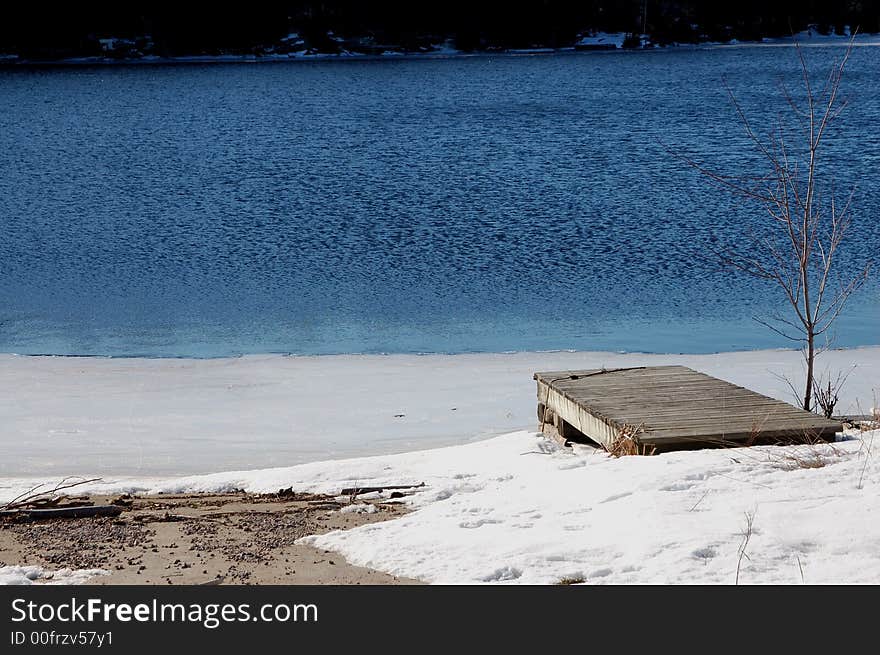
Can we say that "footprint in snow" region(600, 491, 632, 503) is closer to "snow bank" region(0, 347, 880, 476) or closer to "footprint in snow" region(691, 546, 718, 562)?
"footprint in snow" region(691, 546, 718, 562)

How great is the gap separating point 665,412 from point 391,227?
48.1 feet

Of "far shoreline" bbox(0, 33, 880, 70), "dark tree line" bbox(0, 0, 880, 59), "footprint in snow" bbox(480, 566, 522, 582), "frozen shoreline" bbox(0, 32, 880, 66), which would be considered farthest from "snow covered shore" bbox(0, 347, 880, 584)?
"dark tree line" bbox(0, 0, 880, 59)

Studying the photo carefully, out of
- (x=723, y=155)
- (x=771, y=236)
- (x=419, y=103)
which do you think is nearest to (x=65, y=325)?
(x=771, y=236)

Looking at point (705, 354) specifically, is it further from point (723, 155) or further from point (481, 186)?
point (723, 155)

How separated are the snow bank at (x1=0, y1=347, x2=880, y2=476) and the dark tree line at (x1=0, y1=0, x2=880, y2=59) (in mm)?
81547

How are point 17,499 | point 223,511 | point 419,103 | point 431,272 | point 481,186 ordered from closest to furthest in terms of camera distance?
1. point 223,511
2. point 17,499
3. point 431,272
4. point 481,186
5. point 419,103

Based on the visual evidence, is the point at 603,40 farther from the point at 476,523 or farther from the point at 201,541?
the point at 201,541

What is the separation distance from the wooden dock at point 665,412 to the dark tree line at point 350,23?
280 feet

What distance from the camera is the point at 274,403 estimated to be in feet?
35.0

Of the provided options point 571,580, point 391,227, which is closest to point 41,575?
point 571,580

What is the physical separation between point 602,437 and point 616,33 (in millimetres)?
93603

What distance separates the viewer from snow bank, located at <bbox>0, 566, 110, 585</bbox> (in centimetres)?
500

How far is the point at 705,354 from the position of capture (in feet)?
41.3

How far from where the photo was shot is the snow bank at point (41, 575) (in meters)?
5.00
